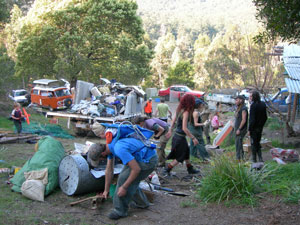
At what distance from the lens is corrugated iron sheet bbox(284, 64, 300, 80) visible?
9.40 metres

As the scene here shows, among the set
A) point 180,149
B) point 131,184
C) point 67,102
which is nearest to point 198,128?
point 180,149

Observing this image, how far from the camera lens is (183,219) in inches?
184

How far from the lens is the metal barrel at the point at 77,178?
18.0 ft

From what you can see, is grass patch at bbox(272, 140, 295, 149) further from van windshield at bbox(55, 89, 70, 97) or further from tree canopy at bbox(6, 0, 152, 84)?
tree canopy at bbox(6, 0, 152, 84)

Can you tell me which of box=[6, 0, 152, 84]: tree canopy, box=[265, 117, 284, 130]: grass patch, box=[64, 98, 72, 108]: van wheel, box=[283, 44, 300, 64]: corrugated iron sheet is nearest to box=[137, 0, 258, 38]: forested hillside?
box=[6, 0, 152, 84]: tree canopy

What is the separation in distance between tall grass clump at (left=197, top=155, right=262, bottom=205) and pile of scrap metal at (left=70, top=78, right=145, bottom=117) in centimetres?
917

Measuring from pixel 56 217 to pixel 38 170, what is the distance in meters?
1.33

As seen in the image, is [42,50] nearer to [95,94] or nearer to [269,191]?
[95,94]

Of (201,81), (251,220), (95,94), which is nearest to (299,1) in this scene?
(251,220)

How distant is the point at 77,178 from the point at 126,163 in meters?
1.50

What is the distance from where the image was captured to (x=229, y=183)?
5141 millimetres

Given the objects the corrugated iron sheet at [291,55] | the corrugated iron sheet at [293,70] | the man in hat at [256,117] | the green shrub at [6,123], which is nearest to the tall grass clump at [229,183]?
the man in hat at [256,117]

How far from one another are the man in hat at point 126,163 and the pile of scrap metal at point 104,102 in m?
9.14

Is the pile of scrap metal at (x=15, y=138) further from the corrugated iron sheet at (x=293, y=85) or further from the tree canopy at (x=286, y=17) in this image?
the tree canopy at (x=286, y=17)
